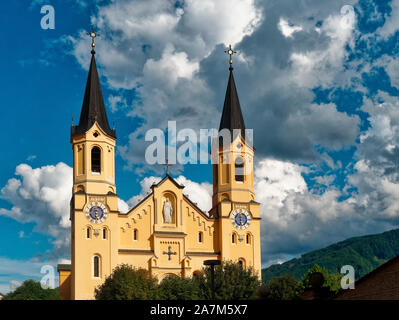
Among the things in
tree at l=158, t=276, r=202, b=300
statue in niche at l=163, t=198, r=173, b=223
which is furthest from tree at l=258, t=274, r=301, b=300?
statue in niche at l=163, t=198, r=173, b=223

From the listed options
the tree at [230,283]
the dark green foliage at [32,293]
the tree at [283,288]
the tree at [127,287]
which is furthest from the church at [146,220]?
the tree at [230,283]

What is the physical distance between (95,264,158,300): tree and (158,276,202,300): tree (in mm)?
867

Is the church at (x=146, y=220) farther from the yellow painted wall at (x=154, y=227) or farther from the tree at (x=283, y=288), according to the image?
the tree at (x=283, y=288)

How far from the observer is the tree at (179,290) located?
210ft

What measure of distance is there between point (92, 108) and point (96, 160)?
19.2ft

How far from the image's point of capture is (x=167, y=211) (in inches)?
3027

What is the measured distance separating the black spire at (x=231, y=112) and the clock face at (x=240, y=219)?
8713 millimetres

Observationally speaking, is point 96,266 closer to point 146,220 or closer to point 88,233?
point 88,233

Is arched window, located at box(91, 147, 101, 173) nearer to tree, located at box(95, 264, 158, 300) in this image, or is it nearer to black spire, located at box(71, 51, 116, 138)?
black spire, located at box(71, 51, 116, 138)

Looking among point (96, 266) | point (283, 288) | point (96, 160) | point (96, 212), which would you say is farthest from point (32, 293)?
point (283, 288)
